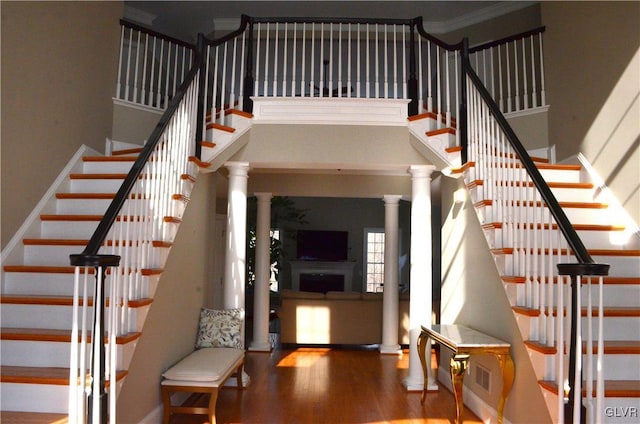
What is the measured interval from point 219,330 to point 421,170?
256 centimetres

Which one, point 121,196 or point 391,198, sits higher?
point 391,198

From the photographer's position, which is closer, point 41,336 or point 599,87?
point 41,336

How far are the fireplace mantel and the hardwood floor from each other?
598 centimetres

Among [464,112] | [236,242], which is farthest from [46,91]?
[464,112]

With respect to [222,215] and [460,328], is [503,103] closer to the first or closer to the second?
[460,328]

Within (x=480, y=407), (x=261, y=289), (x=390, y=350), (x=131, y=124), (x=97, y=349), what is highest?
(x=131, y=124)

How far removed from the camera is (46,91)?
4.10m

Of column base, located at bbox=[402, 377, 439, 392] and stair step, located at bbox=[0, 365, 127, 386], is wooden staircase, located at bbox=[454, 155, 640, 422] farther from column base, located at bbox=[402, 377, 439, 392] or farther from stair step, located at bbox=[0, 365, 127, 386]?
stair step, located at bbox=[0, 365, 127, 386]

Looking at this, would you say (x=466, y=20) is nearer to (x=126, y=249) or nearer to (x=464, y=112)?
(x=464, y=112)

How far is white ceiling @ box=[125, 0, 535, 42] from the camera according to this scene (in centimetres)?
732

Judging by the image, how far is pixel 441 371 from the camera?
5.29 meters

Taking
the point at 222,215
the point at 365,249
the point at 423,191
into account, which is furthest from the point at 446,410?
the point at 365,249

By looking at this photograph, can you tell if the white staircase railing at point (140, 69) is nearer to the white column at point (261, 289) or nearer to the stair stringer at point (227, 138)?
the stair stringer at point (227, 138)

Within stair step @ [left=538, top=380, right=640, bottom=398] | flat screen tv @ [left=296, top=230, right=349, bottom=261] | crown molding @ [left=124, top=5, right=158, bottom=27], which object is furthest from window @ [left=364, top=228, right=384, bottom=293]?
stair step @ [left=538, top=380, right=640, bottom=398]
